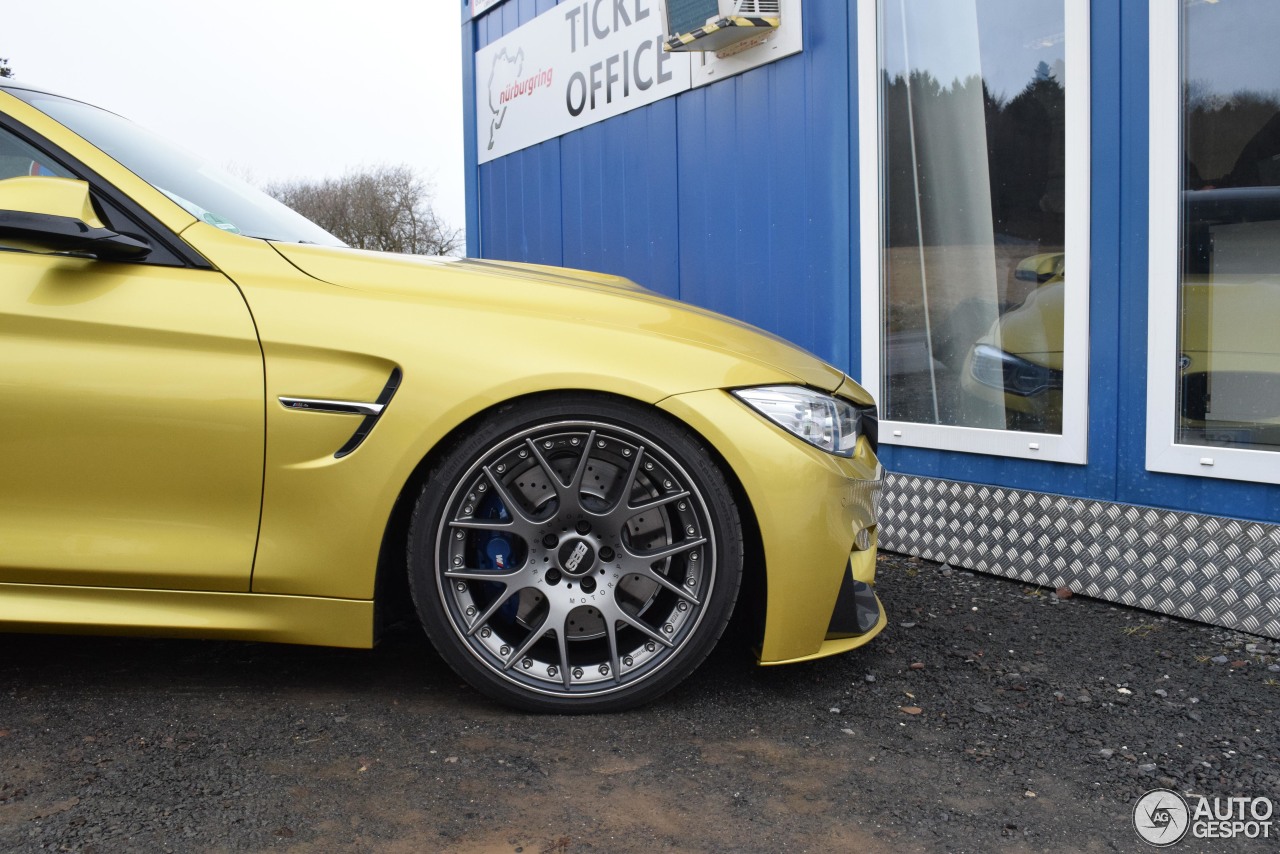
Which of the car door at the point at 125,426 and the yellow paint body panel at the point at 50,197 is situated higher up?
the yellow paint body panel at the point at 50,197

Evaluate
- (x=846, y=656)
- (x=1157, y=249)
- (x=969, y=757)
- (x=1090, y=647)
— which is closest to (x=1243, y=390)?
(x=1157, y=249)

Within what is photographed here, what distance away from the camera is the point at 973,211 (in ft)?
15.4

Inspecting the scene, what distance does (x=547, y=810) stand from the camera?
7.29 feet

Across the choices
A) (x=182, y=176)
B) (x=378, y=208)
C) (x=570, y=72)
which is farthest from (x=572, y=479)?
(x=378, y=208)

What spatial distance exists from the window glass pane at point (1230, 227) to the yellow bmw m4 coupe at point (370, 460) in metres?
1.74

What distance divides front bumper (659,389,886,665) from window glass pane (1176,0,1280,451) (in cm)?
172

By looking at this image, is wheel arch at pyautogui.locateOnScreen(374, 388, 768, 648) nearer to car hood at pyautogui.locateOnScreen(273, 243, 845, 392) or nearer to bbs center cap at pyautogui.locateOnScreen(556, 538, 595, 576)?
car hood at pyautogui.locateOnScreen(273, 243, 845, 392)

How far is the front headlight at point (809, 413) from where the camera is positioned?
2.72m

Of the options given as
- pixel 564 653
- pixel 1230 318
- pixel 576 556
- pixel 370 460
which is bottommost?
pixel 564 653

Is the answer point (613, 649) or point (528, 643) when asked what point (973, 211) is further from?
point (528, 643)

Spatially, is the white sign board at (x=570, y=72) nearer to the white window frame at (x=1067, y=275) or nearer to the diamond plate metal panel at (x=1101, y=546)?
the white window frame at (x=1067, y=275)

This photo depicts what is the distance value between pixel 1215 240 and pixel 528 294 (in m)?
2.44

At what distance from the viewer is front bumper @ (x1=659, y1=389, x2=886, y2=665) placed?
265 cm

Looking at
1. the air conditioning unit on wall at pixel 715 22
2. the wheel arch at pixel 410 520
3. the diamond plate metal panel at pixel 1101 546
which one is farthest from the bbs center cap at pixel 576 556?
the air conditioning unit on wall at pixel 715 22
